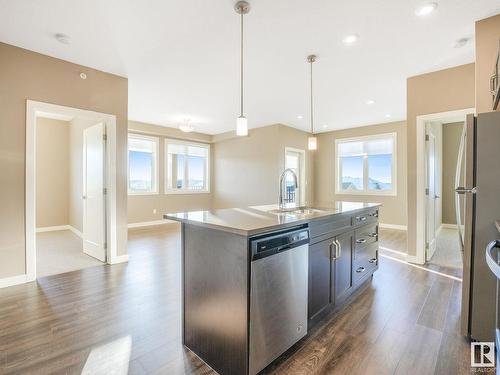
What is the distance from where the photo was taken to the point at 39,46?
294cm

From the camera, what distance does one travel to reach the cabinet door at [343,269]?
2211 millimetres

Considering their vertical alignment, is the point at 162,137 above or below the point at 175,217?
above

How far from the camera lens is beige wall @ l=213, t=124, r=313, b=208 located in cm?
→ 670

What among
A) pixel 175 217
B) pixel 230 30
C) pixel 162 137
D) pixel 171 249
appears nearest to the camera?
pixel 175 217

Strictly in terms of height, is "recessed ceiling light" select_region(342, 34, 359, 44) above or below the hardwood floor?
above

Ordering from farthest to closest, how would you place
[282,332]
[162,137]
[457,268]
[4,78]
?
1. [162,137]
2. [457,268]
3. [4,78]
4. [282,332]

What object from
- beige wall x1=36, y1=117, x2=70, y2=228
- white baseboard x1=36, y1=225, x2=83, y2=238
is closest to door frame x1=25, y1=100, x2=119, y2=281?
white baseboard x1=36, y1=225, x2=83, y2=238

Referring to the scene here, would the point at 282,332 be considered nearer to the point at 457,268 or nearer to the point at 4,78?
the point at 457,268

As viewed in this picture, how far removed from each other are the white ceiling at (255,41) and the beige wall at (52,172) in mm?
3180

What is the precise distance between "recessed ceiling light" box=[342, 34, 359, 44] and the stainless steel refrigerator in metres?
1.53

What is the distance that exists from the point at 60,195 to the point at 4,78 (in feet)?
14.0

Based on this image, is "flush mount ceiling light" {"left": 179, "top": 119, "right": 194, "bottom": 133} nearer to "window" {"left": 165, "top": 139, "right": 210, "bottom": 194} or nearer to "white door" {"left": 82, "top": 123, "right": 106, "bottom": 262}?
"window" {"left": 165, "top": 139, "right": 210, "bottom": 194}

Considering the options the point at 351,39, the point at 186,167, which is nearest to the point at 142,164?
the point at 186,167

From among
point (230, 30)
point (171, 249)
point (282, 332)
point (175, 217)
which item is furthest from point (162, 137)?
point (282, 332)
